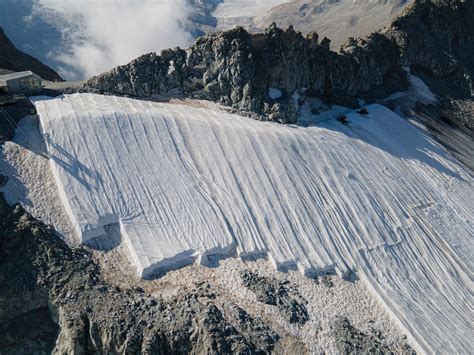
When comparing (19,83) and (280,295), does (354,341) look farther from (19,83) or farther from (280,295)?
(19,83)

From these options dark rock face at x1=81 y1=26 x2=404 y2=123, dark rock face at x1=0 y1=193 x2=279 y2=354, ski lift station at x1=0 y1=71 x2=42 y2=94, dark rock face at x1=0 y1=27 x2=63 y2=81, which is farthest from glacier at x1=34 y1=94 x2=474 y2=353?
dark rock face at x1=0 y1=27 x2=63 y2=81

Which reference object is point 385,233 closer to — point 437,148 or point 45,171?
point 437,148

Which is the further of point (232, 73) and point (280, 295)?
point (232, 73)

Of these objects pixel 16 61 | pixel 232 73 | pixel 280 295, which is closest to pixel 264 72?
pixel 232 73

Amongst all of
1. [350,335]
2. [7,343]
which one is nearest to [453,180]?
[350,335]

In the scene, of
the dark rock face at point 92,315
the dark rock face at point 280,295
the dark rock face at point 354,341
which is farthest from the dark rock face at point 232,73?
the dark rock face at point 354,341

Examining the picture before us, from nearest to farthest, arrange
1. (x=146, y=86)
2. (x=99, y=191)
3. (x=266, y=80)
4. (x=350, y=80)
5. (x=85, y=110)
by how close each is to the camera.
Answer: (x=99, y=191)
(x=85, y=110)
(x=146, y=86)
(x=266, y=80)
(x=350, y=80)
